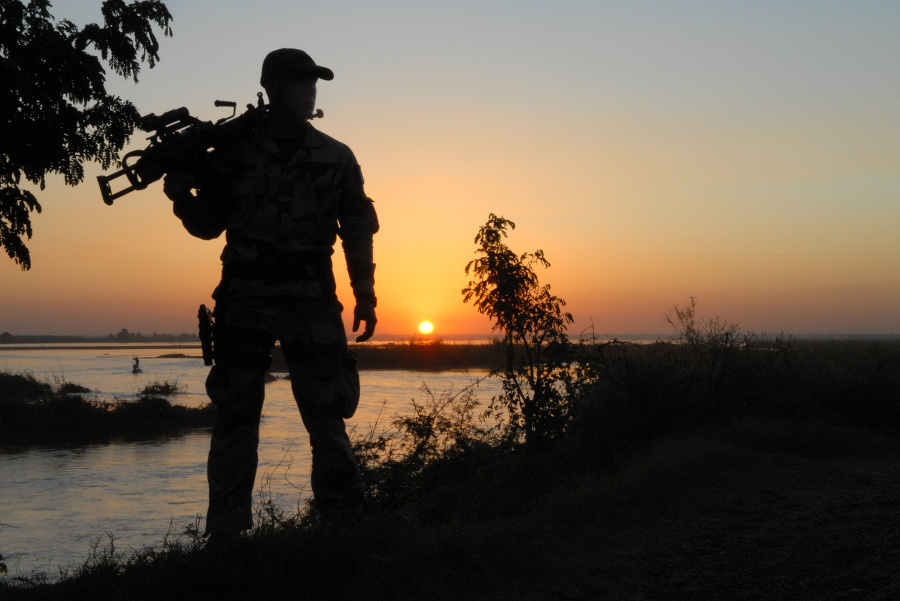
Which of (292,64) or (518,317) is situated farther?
(518,317)

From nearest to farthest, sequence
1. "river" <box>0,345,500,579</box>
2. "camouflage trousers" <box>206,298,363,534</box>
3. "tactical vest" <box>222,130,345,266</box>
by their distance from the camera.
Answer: "camouflage trousers" <box>206,298,363,534</box> → "tactical vest" <box>222,130,345,266</box> → "river" <box>0,345,500,579</box>

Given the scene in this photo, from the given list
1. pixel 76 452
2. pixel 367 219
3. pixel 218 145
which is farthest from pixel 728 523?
pixel 76 452

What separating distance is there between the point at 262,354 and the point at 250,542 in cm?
85

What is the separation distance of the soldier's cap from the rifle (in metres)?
0.20

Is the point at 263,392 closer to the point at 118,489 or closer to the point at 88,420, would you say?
the point at 118,489

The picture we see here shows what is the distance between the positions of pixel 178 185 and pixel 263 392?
40.1 inches

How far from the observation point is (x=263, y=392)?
3.55m

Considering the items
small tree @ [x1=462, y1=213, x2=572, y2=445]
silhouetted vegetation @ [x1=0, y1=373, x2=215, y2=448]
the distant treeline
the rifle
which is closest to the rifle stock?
the rifle

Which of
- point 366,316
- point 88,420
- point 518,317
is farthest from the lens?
point 88,420

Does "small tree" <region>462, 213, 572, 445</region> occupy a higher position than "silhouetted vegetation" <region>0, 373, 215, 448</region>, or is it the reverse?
"small tree" <region>462, 213, 572, 445</region>

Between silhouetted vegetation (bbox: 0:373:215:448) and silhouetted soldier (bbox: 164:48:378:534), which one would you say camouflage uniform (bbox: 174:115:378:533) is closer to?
silhouetted soldier (bbox: 164:48:378:534)

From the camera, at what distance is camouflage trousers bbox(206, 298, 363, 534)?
3422 mm

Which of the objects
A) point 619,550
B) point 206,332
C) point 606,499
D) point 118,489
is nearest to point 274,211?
point 206,332

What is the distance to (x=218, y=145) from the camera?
3574mm
